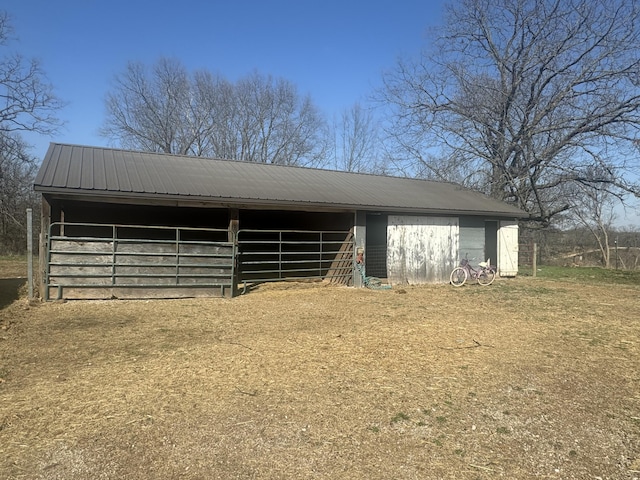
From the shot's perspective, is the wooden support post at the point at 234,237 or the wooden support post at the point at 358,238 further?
the wooden support post at the point at 358,238

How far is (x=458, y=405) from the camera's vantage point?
3.66 m

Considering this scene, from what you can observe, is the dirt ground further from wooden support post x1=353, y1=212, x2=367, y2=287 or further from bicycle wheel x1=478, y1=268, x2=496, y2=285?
bicycle wheel x1=478, y1=268, x2=496, y2=285

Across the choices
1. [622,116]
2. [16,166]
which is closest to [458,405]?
[622,116]

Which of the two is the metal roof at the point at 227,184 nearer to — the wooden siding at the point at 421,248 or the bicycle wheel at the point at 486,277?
the wooden siding at the point at 421,248

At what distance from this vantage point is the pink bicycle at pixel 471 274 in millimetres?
12766

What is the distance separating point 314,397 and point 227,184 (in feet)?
27.4

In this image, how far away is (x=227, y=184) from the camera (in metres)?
11.3

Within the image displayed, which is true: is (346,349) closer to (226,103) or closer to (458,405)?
(458,405)

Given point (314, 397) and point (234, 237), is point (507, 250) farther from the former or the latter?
point (314, 397)

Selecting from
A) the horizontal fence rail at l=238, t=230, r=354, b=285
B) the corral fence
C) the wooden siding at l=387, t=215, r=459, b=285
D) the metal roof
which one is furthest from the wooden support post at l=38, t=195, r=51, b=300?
the wooden siding at l=387, t=215, r=459, b=285

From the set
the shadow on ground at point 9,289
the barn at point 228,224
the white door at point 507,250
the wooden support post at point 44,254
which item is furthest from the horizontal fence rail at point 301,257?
the white door at point 507,250

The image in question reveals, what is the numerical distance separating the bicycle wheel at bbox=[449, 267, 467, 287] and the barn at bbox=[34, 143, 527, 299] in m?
0.43

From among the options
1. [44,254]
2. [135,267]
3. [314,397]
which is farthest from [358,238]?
[314,397]

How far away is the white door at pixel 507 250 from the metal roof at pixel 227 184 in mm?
650
